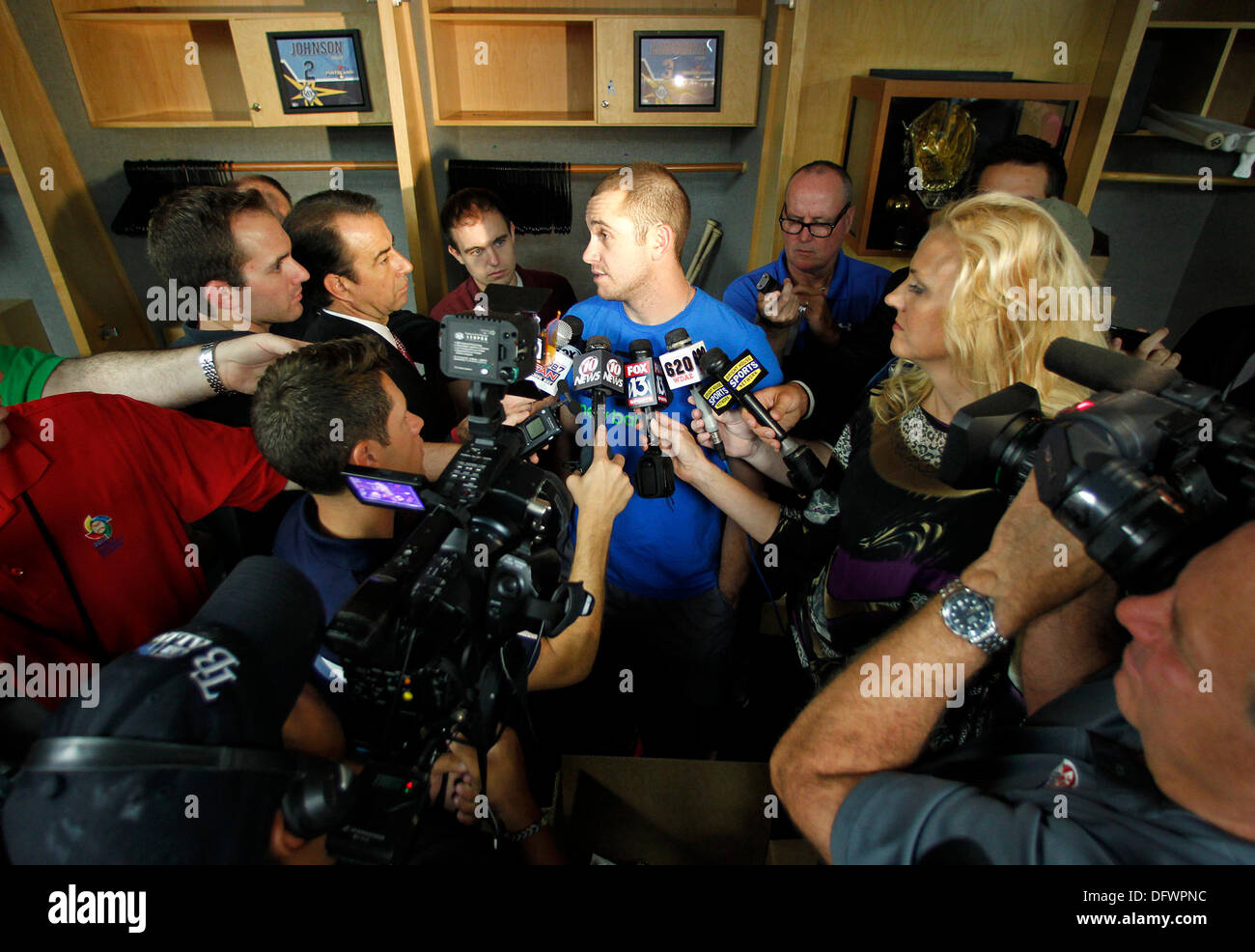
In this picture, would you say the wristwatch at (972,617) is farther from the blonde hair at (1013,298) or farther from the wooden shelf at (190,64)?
the wooden shelf at (190,64)

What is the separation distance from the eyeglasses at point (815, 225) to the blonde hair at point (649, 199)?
62cm

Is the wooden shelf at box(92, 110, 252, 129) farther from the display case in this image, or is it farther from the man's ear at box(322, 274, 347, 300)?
the display case

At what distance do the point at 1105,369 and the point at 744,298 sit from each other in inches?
64.7

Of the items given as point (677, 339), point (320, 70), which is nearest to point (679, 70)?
point (320, 70)

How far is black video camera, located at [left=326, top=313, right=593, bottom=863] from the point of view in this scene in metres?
0.71

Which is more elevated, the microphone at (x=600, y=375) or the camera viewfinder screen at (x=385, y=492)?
the camera viewfinder screen at (x=385, y=492)

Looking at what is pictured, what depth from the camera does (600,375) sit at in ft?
4.89

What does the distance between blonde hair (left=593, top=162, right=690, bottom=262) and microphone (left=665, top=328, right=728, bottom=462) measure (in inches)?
12.4

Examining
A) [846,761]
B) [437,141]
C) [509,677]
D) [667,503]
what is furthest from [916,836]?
[437,141]

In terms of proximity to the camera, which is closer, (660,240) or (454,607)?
(454,607)

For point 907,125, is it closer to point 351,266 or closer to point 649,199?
point 649,199

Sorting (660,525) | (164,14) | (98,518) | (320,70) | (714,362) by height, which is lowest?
(660,525)

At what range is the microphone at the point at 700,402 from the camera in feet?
5.05

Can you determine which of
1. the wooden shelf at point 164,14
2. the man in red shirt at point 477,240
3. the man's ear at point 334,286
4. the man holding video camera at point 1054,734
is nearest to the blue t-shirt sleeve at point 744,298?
the man in red shirt at point 477,240
